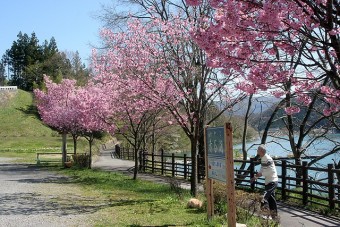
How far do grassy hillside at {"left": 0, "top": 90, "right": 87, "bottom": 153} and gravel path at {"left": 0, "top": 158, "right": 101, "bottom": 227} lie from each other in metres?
33.0

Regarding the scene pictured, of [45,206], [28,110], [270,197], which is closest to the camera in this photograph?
[270,197]

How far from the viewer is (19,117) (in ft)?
241

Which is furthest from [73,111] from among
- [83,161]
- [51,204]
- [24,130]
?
[24,130]

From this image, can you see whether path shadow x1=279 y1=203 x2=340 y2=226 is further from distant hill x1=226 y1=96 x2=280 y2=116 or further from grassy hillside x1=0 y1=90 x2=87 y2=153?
grassy hillside x1=0 y1=90 x2=87 y2=153

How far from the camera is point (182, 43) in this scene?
44.1ft

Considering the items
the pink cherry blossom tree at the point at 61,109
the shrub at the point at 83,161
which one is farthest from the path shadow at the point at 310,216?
the pink cherry blossom tree at the point at 61,109

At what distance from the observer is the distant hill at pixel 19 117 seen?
66812 mm

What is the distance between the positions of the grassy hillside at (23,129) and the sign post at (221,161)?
1660 inches

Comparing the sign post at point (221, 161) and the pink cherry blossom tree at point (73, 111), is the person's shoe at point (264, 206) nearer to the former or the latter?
the sign post at point (221, 161)

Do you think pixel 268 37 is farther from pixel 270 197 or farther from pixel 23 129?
pixel 23 129

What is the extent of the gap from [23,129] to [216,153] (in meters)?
64.3

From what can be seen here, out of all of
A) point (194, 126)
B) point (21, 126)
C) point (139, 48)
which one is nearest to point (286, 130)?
point (194, 126)

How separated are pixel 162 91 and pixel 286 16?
8915mm

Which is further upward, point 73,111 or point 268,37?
point 73,111
